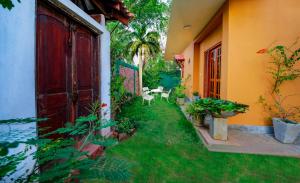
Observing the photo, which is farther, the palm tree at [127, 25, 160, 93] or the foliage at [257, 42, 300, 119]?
the palm tree at [127, 25, 160, 93]

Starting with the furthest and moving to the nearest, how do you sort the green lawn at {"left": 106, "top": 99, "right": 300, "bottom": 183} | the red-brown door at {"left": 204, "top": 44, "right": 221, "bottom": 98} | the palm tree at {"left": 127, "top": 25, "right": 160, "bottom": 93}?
the palm tree at {"left": 127, "top": 25, "right": 160, "bottom": 93} → the red-brown door at {"left": 204, "top": 44, "right": 221, "bottom": 98} → the green lawn at {"left": 106, "top": 99, "right": 300, "bottom": 183}

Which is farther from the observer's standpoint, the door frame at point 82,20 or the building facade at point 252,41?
the building facade at point 252,41

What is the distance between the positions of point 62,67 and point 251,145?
356 cm

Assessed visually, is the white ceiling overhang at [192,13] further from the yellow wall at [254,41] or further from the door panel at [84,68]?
the door panel at [84,68]

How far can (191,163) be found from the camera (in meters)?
3.04

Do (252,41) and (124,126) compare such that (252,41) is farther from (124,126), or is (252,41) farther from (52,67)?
(52,67)

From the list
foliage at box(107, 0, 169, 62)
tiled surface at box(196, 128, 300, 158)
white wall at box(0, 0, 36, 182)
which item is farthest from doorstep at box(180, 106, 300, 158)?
foliage at box(107, 0, 169, 62)

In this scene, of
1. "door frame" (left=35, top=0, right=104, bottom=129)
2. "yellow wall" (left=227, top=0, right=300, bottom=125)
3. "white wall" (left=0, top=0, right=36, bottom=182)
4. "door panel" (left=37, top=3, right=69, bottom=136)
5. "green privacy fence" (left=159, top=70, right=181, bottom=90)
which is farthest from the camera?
"green privacy fence" (left=159, top=70, right=181, bottom=90)

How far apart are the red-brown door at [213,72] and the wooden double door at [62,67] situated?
402 centimetres

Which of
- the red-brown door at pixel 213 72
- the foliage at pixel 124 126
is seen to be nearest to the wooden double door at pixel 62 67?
the foliage at pixel 124 126

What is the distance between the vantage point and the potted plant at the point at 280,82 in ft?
13.3

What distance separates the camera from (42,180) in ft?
2.58

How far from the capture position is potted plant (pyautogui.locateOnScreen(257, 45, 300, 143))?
4.05m

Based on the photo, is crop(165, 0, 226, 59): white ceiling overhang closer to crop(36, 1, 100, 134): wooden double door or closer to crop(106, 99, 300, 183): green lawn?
crop(36, 1, 100, 134): wooden double door
